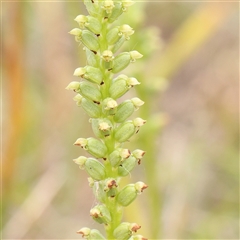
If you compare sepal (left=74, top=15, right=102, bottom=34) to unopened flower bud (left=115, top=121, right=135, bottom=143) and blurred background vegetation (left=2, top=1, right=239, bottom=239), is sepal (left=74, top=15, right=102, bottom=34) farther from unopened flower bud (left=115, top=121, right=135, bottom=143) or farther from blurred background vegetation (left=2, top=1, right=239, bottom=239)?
blurred background vegetation (left=2, top=1, right=239, bottom=239)

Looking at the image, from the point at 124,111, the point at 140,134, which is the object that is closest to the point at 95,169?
the point at 124,111

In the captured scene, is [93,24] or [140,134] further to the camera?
[140,134]

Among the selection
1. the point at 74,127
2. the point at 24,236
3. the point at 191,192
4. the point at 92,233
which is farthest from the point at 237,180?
the point at 92,233

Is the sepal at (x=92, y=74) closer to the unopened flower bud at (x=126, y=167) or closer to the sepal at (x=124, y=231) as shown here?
the unopened flower bud at (x=126, y=167)

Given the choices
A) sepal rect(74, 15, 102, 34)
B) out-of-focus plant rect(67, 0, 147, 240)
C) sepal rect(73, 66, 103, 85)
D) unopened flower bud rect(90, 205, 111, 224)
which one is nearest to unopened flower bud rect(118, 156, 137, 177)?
out-of-focus plant rect(67, 0, 147, 240)

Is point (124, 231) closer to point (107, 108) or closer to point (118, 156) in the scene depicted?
point (118, 156)

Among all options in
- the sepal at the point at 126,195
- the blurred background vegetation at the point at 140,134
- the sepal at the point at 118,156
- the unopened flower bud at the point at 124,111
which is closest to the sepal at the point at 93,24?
the unopened flower bud at the point at 124,111

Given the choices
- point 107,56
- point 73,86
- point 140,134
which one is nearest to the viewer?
point 107,56
